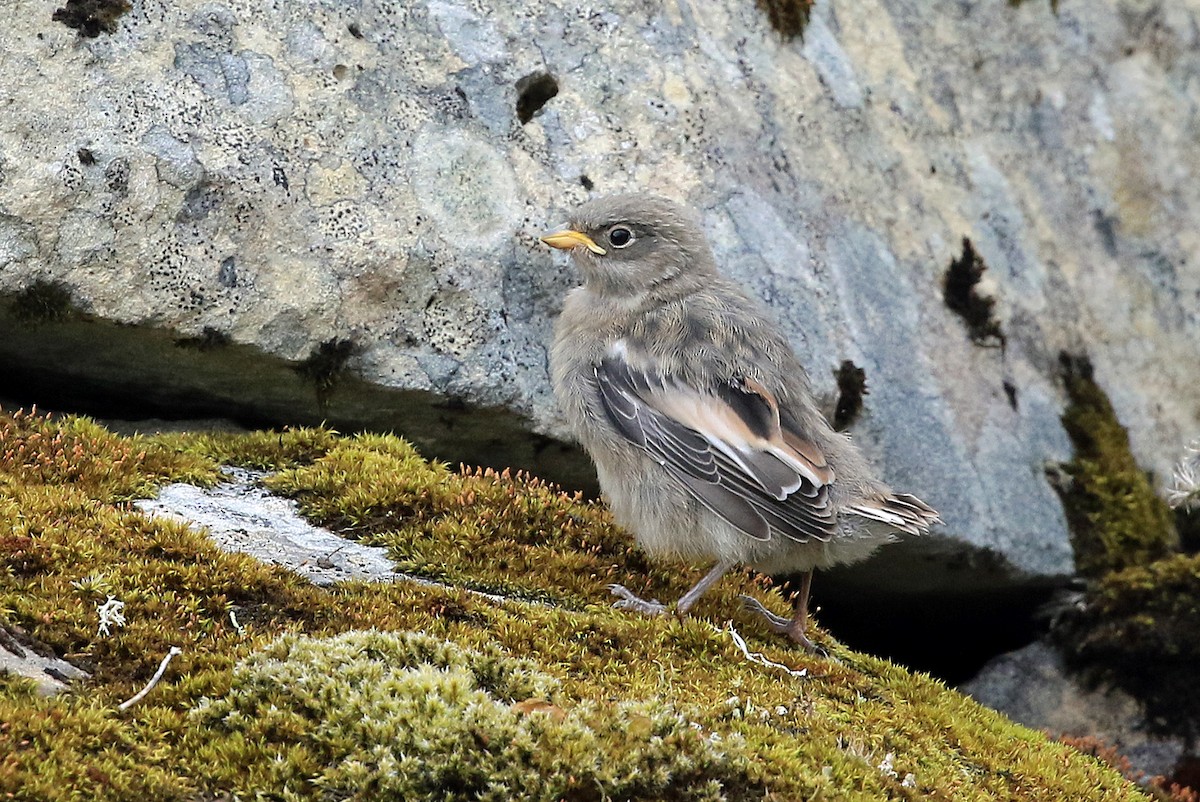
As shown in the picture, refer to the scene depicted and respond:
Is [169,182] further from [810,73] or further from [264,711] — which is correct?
[810,73]

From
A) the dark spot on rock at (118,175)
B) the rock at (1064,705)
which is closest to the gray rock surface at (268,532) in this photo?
the dark spot on rock at (118,175)

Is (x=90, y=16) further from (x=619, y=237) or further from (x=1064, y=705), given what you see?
(x=1064, y=705)

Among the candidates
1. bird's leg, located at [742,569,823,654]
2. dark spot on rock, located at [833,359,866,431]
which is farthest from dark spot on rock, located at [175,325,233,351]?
dark spot on rock, located at [833,359,866,431]

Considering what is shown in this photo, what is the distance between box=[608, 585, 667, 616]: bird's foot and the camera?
7252 mm

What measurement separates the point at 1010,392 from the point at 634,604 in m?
4.72

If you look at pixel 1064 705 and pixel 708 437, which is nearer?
pixel 708 437

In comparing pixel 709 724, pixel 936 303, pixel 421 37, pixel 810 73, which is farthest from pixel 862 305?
pixel 709 724

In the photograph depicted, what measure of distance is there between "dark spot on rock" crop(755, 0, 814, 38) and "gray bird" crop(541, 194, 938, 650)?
3059mm

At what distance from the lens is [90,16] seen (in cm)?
820

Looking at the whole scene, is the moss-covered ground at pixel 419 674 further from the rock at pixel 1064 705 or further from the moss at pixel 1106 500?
the moss at pixel 1106 500

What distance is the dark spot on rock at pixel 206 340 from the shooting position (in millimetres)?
8172

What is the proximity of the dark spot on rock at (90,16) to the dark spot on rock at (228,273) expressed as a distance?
168 centimetres

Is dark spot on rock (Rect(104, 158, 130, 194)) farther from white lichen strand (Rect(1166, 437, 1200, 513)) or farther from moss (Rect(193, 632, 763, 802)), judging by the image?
white lichen strand (Rect(1166, 437, 1200, 513))

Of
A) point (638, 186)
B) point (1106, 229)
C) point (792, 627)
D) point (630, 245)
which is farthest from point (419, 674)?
point (1106, 229)
